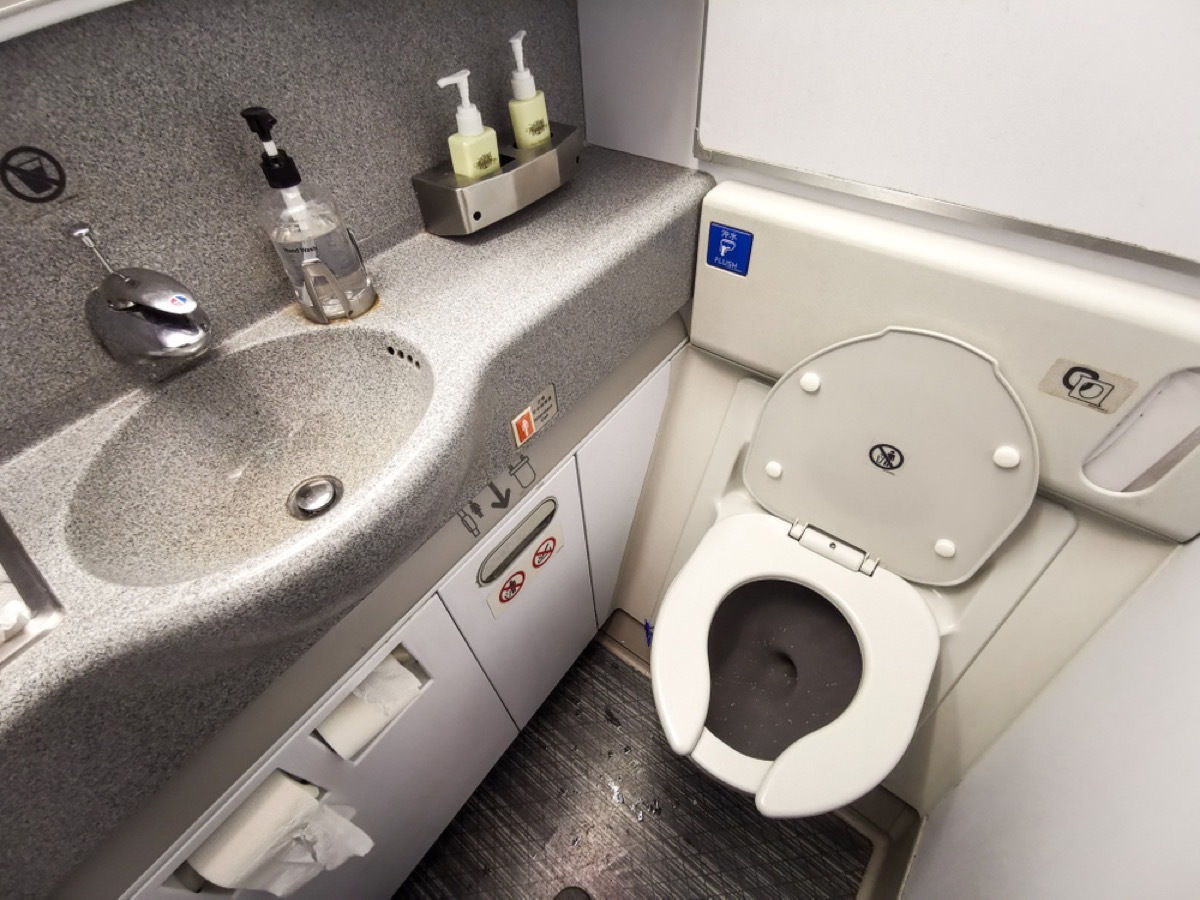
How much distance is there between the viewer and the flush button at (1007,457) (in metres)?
0.66

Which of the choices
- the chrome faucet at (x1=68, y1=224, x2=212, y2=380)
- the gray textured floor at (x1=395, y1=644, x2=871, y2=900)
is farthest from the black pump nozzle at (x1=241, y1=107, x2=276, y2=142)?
the gray textured floor at (x1=395, y1=644, x2=871, y2=900)

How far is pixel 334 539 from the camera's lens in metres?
0.39

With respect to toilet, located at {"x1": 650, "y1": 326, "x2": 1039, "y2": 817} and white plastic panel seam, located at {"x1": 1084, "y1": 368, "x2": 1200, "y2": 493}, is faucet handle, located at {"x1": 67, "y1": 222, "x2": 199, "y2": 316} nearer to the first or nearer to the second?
toilet, located at {"x1": 650, "y1": 326, "x2": 1039, "y2": 817}

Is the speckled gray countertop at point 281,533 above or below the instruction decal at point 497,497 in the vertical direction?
above

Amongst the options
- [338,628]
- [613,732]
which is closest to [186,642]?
[338,628]

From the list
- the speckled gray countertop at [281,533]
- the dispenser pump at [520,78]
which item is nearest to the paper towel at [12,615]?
the speckled gray countertop at [281,533]

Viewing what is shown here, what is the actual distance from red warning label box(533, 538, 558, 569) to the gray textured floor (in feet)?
1.65

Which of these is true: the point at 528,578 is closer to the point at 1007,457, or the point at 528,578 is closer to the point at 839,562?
Answer: the point at 839,562

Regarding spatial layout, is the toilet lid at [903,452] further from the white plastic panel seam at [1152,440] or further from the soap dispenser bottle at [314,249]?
the soap dispenser bottle at [314,249]

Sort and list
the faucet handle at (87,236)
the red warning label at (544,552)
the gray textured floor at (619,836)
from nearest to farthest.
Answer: the faucet handle at (87,236) → the red warning label at (544,552) → the gray textured floor at (619,836)

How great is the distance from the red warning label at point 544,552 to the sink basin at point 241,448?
11.4 inches

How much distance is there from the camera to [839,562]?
34.3 inches

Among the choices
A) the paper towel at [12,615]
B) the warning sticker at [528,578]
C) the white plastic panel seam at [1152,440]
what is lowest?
the warning sticker at [528,578]

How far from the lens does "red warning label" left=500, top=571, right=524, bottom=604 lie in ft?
2.54
